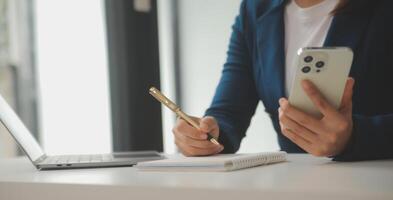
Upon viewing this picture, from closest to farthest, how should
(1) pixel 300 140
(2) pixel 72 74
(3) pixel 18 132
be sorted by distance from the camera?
(1) pixel 300 140, (3) pixel 18 132, (2) pixel 72 74

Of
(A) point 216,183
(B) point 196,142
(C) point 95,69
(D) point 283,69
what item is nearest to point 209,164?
(A) point 216,183

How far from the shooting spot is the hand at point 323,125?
0.74 m

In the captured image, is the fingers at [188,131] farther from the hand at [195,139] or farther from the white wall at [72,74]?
the white wall at [72,74]

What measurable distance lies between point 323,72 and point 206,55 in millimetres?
1863

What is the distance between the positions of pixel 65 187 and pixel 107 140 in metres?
1.79

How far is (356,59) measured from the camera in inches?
42.9

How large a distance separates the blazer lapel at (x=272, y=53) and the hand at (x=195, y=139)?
239 mm

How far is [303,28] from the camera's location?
3.91 ft

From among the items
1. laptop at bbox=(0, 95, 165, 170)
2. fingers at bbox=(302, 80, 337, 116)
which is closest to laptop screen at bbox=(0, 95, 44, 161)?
laptop at bbox=(0, 95, 165, 170)

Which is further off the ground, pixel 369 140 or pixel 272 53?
pixel 272 53

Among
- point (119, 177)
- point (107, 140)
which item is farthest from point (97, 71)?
point (119, 177)

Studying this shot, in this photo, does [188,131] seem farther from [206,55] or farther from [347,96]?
[206,55]

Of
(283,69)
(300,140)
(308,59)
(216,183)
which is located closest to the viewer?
(216,183)

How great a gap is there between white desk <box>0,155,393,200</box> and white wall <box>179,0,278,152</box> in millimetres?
1659
